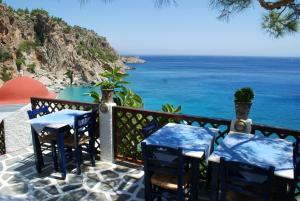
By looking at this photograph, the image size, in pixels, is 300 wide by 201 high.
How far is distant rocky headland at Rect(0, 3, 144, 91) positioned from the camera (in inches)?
1628

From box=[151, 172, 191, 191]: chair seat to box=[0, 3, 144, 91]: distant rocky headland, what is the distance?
131ft

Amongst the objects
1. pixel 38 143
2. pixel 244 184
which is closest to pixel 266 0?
pixel 244 184

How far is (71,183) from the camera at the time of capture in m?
4.58

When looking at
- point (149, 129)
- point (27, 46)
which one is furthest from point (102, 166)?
point (27, 46)

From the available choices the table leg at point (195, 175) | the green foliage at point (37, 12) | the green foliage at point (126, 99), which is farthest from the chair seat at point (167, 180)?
the green foliage at point (37, 12)

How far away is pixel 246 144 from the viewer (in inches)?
139

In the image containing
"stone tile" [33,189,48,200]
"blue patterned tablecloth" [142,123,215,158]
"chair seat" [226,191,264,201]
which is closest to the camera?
"chair seat" [226,191,264,201]

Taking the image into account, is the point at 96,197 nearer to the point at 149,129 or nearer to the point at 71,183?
the point at 71,183

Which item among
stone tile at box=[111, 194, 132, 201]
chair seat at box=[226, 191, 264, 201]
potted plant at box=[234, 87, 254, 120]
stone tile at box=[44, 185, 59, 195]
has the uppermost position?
potted plant at box=[234, 87, 254, 120]

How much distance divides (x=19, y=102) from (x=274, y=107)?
36356mm

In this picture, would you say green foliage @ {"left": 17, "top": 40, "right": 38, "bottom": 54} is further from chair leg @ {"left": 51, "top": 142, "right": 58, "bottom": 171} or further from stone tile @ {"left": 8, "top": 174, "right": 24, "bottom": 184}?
chair leg @ {"left": 51, "top": 142, "right": 58, "bottom": 171}

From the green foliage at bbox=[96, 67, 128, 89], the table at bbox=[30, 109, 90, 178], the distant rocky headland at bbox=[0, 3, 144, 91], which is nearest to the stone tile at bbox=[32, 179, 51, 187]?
the table at bbox=[30, 109, 90, 178]

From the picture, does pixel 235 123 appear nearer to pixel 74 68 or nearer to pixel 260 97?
pixel 260 97

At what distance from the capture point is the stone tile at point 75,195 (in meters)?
4.09
